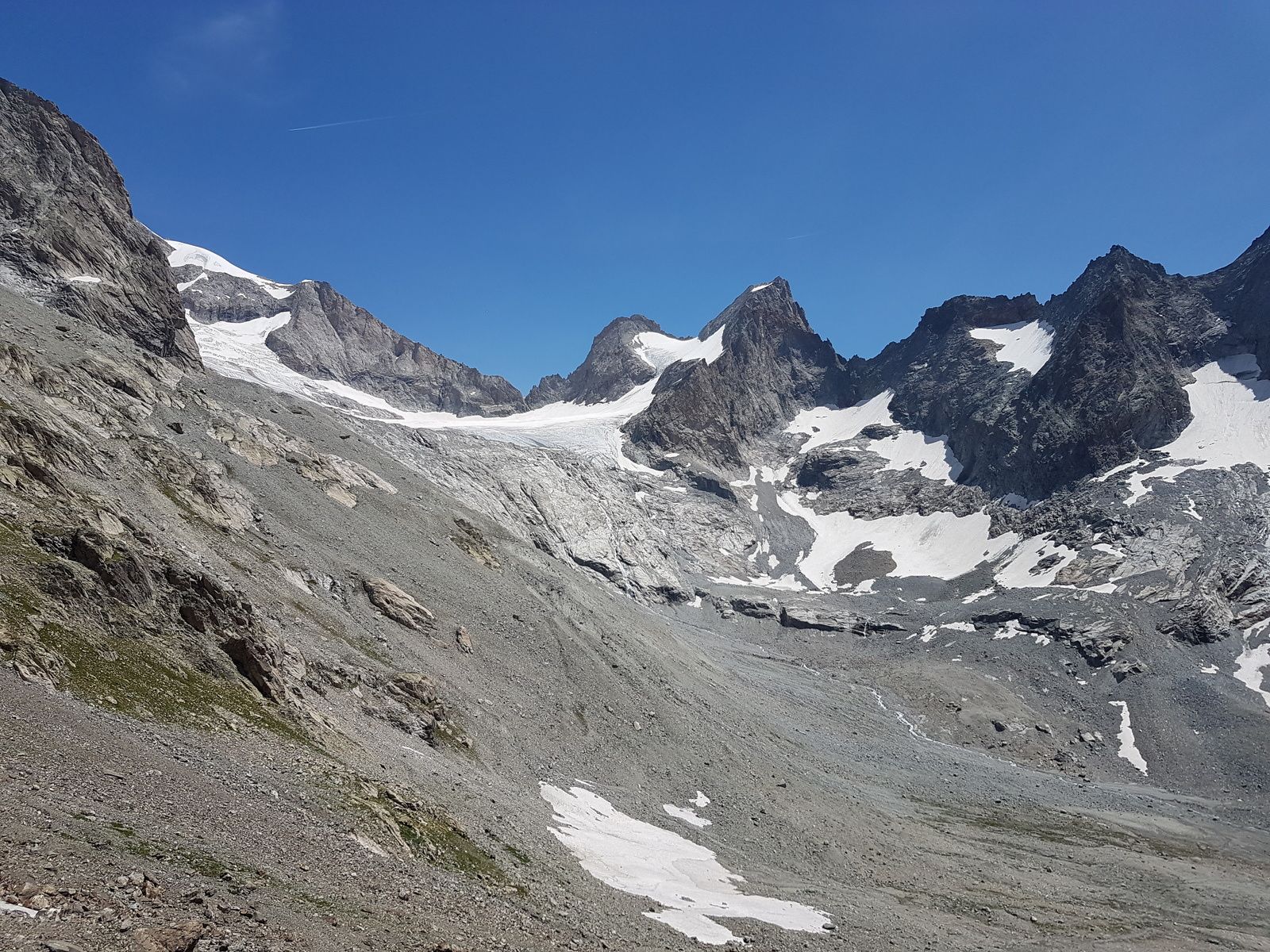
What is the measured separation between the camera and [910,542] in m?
141

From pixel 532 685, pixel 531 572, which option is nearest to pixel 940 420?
pixel 531 572

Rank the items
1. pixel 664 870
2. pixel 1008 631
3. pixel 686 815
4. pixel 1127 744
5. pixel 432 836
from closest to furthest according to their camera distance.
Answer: pixel 432 836 < pixel 664 870 < pixel 686 815 < pixel 1127 744 < pixel 1008 631

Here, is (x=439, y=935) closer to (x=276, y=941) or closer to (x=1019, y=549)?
(x=276, y=941)

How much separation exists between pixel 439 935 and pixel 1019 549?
12510 centimetres

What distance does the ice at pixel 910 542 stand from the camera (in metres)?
128

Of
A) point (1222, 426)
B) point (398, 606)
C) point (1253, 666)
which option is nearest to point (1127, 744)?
point (1253, 666)

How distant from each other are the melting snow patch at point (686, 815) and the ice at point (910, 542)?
93.9 meters

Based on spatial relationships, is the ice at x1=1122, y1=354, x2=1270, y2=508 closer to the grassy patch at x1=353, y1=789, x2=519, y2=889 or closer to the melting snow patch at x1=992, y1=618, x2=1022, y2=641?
the melting snow patch at x1=992, y1=618, x2=1022, y2=641

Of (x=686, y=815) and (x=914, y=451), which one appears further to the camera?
(x=914, y=451)

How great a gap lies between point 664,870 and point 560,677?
67.5 ft

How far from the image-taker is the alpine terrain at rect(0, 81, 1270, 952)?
54.5 feet


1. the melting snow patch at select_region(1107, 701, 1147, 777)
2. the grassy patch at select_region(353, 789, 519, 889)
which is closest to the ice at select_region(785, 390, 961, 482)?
the melting snow patch at select_region(1107, 701, 1147, 777)

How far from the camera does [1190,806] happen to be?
204 feet

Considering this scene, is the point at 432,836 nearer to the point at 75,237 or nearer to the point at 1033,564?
the point at 75,237
